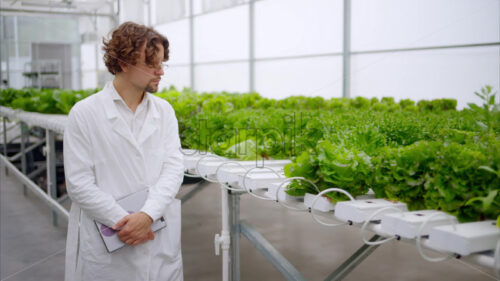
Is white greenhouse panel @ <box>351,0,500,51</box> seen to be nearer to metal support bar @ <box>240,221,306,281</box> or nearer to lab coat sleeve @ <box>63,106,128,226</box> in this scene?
metal support bar @ <box>240,221,306,281</box>

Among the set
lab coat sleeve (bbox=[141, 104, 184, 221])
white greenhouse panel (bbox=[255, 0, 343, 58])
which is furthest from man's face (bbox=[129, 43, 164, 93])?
white greenhouse panel (bbox=[255, 0, 343, 58])

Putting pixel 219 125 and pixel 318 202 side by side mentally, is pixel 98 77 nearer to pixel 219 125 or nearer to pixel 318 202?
pixel 219 125

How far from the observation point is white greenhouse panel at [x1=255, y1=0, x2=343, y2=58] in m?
7.78

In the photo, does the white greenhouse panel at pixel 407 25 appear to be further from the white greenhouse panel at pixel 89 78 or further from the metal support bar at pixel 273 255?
the white greenhouse panel at pixel 89 78

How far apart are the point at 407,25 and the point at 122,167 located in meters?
5.56

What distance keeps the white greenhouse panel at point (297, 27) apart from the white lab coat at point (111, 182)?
6.38m

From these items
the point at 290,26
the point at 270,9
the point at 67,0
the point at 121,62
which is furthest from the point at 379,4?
the point at 121,62

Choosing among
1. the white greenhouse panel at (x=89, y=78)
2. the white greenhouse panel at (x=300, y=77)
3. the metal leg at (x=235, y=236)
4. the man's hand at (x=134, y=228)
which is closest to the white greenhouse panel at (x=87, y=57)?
the white greenhouse panel at (x=89, y=78)

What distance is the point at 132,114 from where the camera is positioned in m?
1.72

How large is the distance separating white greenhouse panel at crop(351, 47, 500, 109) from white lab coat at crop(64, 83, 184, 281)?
10.3 ft

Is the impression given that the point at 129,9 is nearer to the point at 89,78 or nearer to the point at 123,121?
the point at 89,78

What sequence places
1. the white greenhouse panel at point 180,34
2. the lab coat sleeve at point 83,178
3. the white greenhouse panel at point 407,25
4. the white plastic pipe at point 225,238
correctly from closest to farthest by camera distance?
the lab coat sleeve at point 83,178 < the white plastic pipe at point 225,238 < the white greenhouse panel at point 407,25 < the white greenhouse panel at point 180,34

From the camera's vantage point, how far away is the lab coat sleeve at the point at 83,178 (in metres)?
1.59

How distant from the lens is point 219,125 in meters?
2.83
